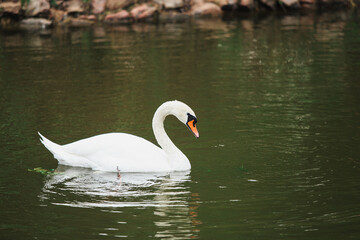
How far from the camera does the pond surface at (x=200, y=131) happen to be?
8.09m

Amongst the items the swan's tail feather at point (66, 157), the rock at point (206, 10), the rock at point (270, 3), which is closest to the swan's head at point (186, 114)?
the swan's tail feather at point (66, 157)

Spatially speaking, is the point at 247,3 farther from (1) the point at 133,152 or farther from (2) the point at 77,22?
(1) the point at 133,152

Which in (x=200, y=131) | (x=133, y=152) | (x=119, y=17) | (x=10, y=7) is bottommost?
(x=200, y=131)

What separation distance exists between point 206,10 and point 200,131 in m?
20.3

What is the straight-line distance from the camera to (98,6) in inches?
1209


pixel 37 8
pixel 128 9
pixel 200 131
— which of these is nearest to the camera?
pixel 200 131

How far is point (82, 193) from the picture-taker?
9156 millimetres

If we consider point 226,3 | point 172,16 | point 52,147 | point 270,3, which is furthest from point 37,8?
point 52,147

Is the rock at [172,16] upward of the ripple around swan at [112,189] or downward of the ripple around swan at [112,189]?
upward

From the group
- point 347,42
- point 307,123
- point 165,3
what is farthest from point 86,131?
point 165,3

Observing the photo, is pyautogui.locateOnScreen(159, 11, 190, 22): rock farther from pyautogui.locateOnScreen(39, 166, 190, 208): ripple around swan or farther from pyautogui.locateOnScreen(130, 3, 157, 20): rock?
pyautogui.locateOnScreen(39, 166, 190, 208): ripple around swan

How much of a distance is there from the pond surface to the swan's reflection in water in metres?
0.03

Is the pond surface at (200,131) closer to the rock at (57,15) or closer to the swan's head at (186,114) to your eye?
the swan's head at (186,114)

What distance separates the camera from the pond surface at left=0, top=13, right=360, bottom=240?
26.6ft
